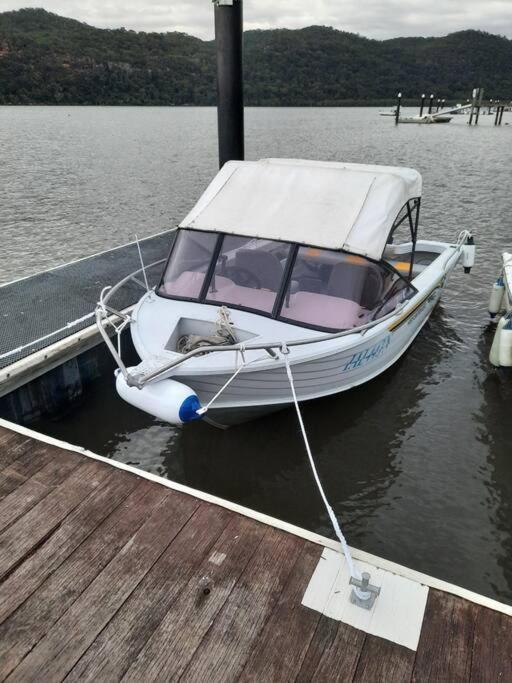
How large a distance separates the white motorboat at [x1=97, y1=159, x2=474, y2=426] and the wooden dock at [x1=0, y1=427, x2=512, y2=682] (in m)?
1.15

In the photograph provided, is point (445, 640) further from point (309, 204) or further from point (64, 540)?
point (309, 204)

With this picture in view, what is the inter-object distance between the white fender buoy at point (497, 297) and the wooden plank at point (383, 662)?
8036 mm

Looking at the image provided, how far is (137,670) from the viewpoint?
3.01 metres

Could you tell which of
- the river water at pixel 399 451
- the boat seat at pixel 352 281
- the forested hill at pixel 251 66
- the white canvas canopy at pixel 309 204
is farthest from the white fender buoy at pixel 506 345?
the forested hill at pixel 251 66

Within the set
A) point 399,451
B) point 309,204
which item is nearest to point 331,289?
point 309,204

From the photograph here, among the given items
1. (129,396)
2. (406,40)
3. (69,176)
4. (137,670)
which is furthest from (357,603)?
(406,40)

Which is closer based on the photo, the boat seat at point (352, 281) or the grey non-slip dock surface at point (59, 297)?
the boat seat at point (352, 281)

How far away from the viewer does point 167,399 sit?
4742 mm

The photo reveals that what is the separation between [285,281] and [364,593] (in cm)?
368

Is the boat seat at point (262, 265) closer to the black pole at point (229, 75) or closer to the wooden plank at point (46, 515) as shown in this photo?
the wooden plank at point (46, 515)

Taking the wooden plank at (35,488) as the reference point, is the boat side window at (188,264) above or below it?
above

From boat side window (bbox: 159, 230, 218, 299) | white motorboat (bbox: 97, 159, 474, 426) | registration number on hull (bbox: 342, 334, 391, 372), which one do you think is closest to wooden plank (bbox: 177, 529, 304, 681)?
white motorboat (bbox: 97, 159, 474, 426)

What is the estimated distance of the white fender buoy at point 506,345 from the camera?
770cm

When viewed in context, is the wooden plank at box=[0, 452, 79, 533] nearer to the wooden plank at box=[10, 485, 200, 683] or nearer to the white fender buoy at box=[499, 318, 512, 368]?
the wooden plank at box=[10, 485, 200, 683]
